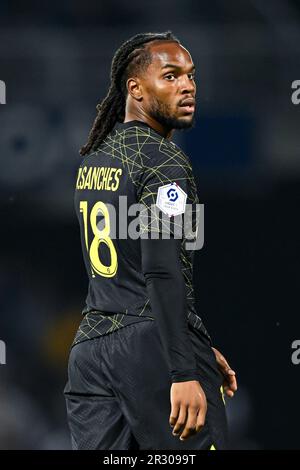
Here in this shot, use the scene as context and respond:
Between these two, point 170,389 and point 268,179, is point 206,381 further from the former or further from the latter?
point 268,179

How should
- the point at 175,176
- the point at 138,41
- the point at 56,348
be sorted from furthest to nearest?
the point at 56,348 → the point at 138,41 → the point at 175,176

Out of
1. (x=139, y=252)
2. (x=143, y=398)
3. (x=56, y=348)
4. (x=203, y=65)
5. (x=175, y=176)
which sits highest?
(x=203, y=65)

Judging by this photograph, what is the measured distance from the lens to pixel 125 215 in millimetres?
3033

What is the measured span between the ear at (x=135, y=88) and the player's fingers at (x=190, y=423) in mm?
916

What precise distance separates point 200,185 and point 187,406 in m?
2.61

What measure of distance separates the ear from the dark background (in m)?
2.18

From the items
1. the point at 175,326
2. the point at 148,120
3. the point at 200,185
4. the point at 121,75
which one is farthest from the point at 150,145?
the point at 200,185

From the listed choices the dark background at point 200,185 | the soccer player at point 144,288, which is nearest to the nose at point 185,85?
the soccer player at point 144,288

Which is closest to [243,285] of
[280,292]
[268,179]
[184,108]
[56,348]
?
[280,292]

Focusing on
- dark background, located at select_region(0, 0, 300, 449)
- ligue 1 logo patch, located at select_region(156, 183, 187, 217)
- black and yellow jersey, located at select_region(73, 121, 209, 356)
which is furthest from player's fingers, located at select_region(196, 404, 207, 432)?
dark background, located at select_region(0, 0, 300, 449)

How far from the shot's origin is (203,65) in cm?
545

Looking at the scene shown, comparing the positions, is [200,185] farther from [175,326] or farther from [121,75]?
[175,326]

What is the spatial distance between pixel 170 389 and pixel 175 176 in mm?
576

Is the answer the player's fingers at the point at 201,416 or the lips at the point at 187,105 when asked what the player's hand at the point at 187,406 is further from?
the lips at the point at 187,105
